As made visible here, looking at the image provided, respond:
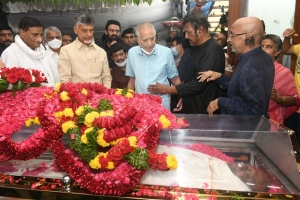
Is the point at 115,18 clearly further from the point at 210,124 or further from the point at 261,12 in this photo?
the point at 210,124

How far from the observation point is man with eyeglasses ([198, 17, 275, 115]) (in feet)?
6.89

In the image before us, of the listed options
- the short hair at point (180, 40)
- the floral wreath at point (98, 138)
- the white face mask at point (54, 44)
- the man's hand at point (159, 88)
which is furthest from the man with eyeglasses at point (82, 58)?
the short hair at point (180, 40)

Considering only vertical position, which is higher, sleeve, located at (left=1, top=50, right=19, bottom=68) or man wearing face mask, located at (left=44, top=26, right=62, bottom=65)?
man wearing face mask, located at (left=44, top=26, right=62, bottom=65)

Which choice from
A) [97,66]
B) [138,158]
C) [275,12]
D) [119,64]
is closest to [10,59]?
[97,66]

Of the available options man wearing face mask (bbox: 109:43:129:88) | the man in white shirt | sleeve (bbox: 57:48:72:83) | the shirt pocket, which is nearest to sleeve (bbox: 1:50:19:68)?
the man in white shirt

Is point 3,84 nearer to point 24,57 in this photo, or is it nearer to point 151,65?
point 24,57

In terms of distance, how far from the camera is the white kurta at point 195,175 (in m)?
1.54

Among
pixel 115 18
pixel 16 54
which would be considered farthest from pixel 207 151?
pixel 115 18

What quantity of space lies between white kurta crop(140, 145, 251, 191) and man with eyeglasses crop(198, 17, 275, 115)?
1.93 feet

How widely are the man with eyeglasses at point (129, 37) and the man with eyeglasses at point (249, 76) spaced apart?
2248 mm

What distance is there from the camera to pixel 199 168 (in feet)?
5.55

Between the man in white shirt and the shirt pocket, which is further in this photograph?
the shirt pocket

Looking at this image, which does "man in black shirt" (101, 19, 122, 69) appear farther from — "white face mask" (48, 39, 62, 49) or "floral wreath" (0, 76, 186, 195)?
"floral wreath" (0, 76, 186, 195)

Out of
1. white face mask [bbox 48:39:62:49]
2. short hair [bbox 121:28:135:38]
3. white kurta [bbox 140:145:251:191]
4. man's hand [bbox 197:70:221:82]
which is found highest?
short hair [bbox 121:28:135:38]
